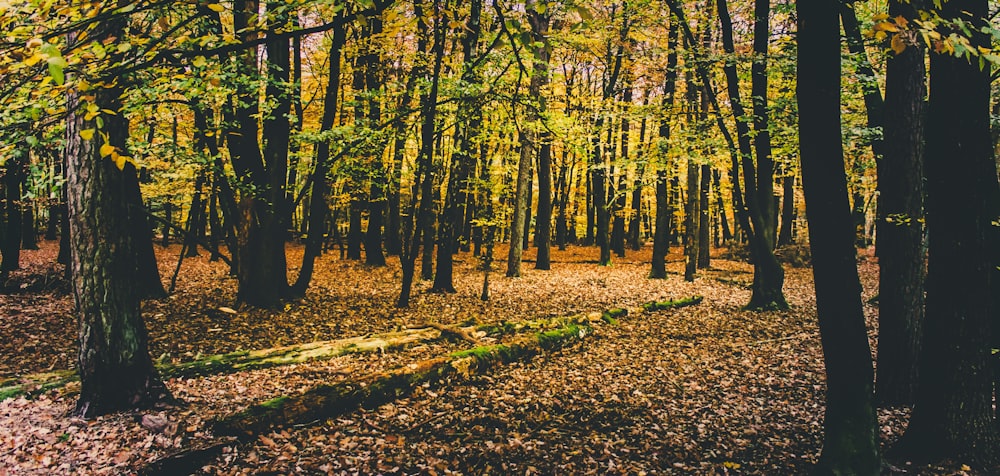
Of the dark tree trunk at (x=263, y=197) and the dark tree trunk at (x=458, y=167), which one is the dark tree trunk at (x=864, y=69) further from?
the dark tree trunk at (x=263, y=197)

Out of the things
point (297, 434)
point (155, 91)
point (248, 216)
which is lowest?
point (297, 434)

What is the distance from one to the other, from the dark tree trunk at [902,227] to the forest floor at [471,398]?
24.6 inches

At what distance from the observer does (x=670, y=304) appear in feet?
43.9

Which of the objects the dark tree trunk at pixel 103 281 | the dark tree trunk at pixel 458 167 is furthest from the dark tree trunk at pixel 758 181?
the dark tree trunk at pixel 103 281

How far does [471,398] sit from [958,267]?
213 inches

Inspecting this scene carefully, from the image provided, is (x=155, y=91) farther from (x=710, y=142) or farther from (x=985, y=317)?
(x=710, y=142)

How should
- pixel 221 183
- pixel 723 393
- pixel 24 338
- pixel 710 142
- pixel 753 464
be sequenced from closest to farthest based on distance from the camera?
pixel 753 464 → pixel 723 393 → pixel 24 338 → pixel 221 183 → pixel 710 142

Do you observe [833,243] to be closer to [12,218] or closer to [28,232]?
[12,218]

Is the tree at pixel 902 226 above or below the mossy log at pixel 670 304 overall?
above

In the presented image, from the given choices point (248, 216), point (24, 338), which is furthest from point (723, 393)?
point (24, 338)

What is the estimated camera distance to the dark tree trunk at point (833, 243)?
3.78 metres

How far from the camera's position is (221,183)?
10594 mm

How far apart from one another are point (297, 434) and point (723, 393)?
5.57 meters

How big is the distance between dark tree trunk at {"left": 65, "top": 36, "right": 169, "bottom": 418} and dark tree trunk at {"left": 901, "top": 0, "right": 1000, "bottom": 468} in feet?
24.1
